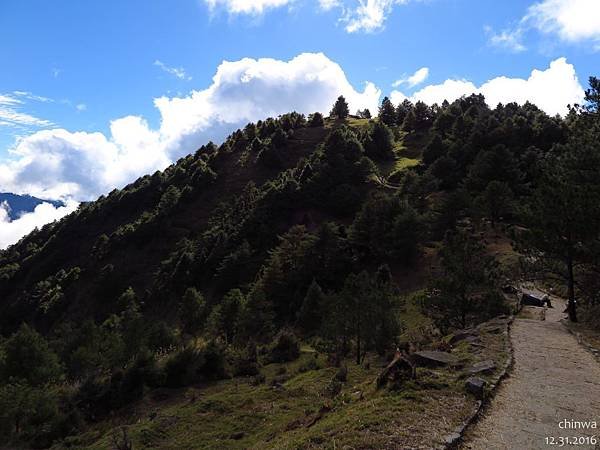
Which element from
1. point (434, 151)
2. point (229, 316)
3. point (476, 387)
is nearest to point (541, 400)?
point (476, 387)

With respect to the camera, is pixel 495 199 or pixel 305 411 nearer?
pixel 305 411

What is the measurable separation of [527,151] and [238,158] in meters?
83.2

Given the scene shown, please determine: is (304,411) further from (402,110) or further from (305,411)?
(402,110)

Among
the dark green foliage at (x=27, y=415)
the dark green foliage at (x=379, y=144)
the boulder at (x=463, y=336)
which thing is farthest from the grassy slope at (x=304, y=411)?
the dark green foliage at (x=379, y=144)

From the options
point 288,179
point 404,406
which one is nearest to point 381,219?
point 288,179

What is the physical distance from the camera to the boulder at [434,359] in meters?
15.2

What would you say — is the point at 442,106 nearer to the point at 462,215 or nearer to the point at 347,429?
the point at 462,215

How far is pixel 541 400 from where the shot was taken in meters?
12.5

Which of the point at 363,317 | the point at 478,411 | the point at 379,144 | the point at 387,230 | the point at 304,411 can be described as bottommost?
the point at 304,411

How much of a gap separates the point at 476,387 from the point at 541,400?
6.41ft

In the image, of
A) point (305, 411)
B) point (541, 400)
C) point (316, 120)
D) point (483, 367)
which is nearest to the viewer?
point (541, 400)

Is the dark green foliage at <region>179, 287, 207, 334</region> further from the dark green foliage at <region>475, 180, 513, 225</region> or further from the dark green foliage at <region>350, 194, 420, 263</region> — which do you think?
the dark green foliage at <region>475, 180, 513, 225</region>

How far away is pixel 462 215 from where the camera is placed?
72.4m

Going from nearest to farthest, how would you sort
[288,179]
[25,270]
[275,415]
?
[275,415] < [288,179] < [25,270]
